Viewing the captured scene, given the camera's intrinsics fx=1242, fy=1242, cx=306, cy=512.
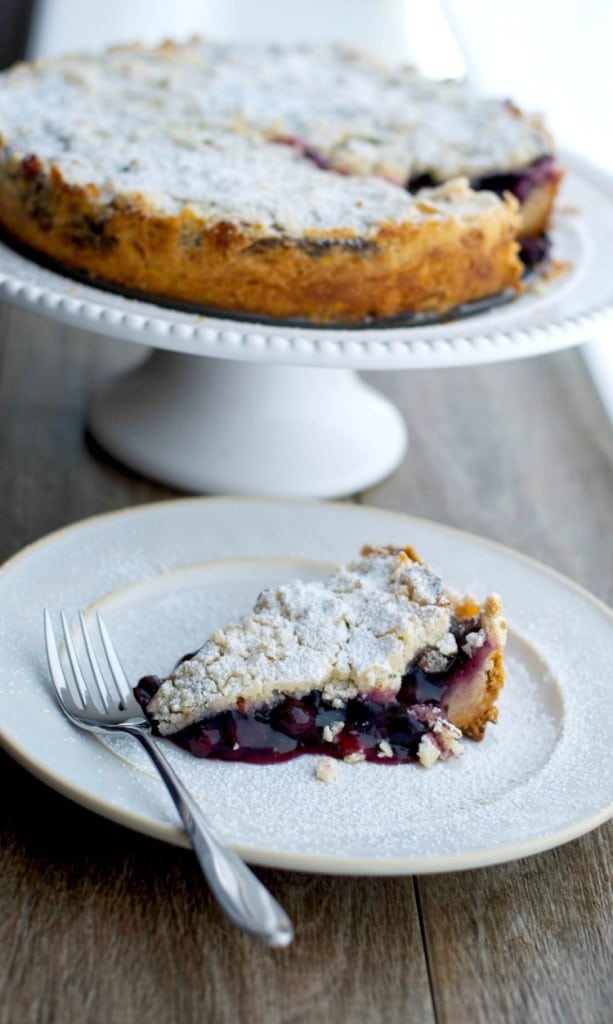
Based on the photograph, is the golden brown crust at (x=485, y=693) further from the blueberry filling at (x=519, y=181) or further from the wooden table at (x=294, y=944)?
the blueberry filling at (x=519, y=181)

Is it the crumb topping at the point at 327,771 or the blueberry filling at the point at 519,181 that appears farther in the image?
the blueberry filling at the point at 519,181

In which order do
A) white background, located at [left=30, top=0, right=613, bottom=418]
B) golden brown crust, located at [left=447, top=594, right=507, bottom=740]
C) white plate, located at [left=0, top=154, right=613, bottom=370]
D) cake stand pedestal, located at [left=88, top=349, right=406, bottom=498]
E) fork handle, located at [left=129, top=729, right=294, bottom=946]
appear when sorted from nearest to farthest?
1. fork handle, located at [left=129, top=729, right=294, bottom=946]
2. golden brown crust, located at [left=447, top=594, right=507, bottom=740]
3. white plate, located at [left=0, top=154, right=613, bottom=370]
4. cake stand pedestal, located at [left=88, top=349, right=406, bottom=498]
5. white background, located at [left=30, top=0, right=613, bottom=418]

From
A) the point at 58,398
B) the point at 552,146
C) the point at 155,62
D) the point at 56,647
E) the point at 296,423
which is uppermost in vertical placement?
the point at 552,146

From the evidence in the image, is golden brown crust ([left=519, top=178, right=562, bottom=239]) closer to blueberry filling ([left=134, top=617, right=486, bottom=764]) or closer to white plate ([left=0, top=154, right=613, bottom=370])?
white plate ([left=0, top=154, right=613, bottom=370])

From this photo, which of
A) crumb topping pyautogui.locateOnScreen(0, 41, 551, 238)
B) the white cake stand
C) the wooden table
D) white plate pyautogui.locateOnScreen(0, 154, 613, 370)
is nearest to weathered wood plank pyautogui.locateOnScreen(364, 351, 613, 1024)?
the wooden table

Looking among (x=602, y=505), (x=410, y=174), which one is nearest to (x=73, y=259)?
(x=410, y=174)

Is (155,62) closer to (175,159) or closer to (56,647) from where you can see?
(175,159)

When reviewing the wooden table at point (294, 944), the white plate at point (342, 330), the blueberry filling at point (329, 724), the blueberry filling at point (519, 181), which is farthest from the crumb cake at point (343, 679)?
the blueberry filling at point (519, 181)
